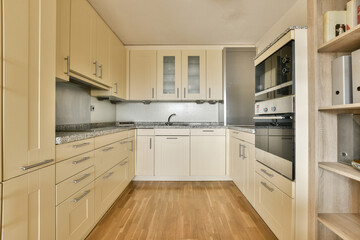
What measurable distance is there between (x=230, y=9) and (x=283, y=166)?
6.60ft

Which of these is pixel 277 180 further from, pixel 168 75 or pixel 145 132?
pixel 168 75

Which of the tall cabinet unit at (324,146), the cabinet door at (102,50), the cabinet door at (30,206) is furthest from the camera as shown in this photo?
the cabinet door at (102,50)

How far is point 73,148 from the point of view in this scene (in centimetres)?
135

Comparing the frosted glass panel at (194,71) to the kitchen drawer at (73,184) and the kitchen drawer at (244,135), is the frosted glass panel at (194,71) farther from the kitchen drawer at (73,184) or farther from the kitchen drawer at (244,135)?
the kitchen drawer at (73,184)

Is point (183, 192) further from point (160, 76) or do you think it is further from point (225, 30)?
point (225, 30)

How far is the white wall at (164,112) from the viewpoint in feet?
11.9

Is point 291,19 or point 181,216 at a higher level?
point 291,19

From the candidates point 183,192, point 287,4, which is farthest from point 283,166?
point 287,4

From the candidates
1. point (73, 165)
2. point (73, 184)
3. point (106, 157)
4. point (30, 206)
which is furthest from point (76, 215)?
point (106, 157)

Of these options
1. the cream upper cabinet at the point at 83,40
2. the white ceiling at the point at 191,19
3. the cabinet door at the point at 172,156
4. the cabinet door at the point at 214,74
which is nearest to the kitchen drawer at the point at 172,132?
the cabinet door at the point at 172,156

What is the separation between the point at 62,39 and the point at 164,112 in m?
2.30

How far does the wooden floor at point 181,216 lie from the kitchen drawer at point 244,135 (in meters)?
0.81

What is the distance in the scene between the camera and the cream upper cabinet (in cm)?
168

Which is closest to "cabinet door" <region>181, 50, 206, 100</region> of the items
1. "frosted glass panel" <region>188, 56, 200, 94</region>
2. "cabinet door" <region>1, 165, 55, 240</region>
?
"frosted glass panel" <region>188, 56, 200, 94</region>
